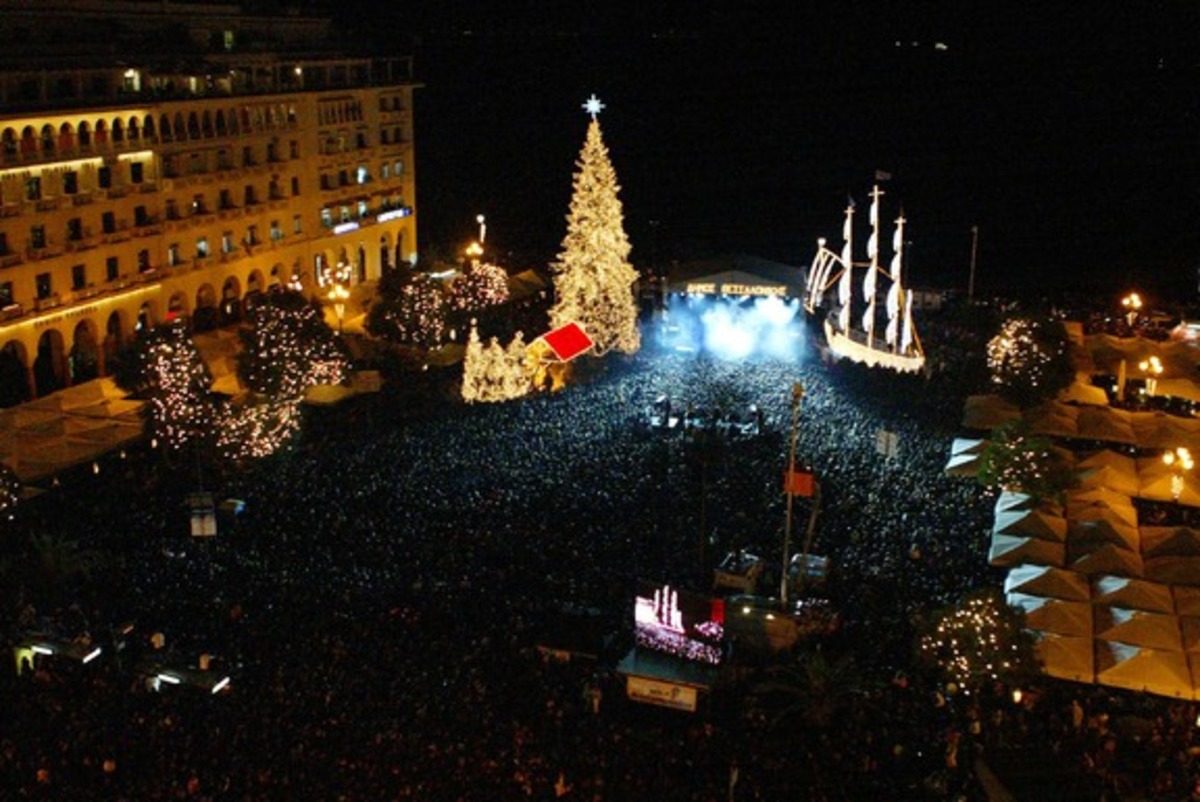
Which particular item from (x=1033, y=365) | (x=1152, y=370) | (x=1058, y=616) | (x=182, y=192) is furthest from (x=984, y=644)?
(x=182, y=192)

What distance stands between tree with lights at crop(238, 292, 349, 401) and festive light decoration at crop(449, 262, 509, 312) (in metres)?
10.3

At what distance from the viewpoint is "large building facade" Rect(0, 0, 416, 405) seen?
38906 millimetres

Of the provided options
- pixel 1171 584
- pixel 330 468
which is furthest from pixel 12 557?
pixel 1171 584

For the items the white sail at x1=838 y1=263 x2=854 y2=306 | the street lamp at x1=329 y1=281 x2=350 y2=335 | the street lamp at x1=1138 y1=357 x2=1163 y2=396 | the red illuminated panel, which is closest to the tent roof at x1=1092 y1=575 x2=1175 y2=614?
the street lamp at x1=1138 y1=357 x2=1163 y2=396

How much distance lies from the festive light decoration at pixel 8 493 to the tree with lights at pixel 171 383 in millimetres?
4981

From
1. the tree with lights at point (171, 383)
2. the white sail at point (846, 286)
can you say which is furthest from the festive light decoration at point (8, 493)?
the white sail at point (846, 286)

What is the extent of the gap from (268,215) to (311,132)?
13.8 ft

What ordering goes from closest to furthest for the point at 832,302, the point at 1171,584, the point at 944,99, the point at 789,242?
the point at 1171,584 → the point at 832,302 → the point at 789,242 → the point at 944,99

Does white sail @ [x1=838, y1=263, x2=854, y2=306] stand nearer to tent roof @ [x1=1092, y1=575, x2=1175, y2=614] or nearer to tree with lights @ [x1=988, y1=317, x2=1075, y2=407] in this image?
tree with lights @ [x1=988, y1=317, x2=1075, y2=407]

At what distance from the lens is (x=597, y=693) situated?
74.4 feet

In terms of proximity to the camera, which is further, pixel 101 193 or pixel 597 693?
pixel 101 193

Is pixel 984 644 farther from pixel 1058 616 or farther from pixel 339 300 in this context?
pixel 339 300

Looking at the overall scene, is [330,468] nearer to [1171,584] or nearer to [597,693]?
[597,693]

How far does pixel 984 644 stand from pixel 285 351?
2297 centimetres
